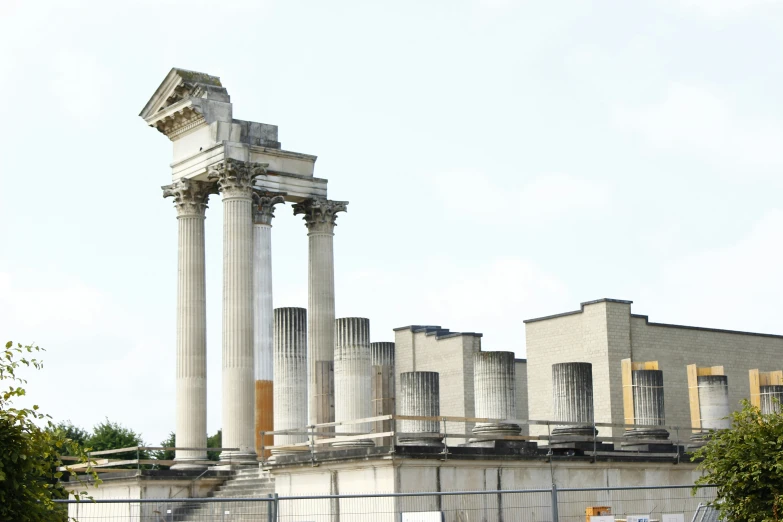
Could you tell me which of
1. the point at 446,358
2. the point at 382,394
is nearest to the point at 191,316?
the point at 382,394

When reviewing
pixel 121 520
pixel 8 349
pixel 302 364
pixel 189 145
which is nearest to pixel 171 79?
pixel 189 145

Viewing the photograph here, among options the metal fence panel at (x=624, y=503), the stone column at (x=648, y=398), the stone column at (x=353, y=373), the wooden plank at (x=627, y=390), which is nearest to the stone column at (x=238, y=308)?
the stone column at (x=353, y=373)

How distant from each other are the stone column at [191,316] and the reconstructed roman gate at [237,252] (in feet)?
0.11

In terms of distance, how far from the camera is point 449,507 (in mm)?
29484

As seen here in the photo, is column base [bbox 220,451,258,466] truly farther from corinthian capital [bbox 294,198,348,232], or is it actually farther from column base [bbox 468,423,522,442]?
corinthian capital [bbox 294,198,348,232]

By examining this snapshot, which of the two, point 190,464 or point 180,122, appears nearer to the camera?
point 190,464

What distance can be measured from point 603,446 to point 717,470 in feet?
42.3

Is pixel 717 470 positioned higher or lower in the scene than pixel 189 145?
lower

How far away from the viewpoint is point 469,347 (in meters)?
63.5

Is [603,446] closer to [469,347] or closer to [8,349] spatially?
[8,349]

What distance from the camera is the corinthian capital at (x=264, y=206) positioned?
137 ft

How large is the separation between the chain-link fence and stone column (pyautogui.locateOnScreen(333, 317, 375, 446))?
5.00m

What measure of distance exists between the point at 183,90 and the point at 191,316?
7442mm

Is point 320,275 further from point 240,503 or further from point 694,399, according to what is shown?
point 694,399
